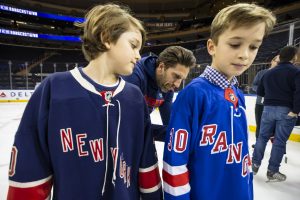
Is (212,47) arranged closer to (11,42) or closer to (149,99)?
(149,99)

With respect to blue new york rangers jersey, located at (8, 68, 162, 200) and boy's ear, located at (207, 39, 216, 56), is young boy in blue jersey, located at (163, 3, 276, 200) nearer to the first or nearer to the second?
boy's ear, located at (207, 39, 216, 56)

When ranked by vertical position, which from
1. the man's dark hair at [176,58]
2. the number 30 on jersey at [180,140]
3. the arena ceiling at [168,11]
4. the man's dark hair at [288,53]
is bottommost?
the number 30 on jersey at [180,140]

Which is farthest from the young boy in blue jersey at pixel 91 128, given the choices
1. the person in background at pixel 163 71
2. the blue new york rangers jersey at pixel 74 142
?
the person in background at pixel 163 71

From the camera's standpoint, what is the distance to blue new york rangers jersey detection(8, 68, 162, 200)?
0.73 m

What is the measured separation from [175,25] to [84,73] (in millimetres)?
19289

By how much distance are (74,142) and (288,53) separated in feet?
6.98

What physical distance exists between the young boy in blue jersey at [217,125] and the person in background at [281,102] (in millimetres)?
1522

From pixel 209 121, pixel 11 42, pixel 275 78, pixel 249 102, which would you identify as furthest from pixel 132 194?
pixel 11 42

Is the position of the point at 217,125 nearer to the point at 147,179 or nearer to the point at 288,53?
the point at 147,179

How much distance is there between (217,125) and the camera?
0.84 m

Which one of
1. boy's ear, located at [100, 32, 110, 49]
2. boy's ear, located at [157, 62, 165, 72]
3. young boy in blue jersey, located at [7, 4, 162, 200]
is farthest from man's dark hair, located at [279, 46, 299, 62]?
boy's ear, located at [100, 32, 110, 49]

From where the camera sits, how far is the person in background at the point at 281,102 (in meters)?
2.17

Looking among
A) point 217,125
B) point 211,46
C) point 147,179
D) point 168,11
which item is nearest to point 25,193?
point 147,179

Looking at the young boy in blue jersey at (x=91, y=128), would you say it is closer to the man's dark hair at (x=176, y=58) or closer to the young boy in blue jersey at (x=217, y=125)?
the young boy in blue jersey at (x=217, y=125)
